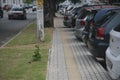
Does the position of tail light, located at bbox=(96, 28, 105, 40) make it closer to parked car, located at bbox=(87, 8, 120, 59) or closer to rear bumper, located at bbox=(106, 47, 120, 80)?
parked car, located at bbox=(87, 8, 120, 59)

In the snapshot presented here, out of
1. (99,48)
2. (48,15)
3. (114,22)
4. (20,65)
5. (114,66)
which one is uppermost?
(114,22)

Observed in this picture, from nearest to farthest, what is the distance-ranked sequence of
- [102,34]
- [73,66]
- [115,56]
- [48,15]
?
[115,56] < [102,34] < [73,66] < [48,15]

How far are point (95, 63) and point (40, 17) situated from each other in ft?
25.4

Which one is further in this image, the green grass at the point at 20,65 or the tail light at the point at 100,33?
the tail light at the point at 100,33

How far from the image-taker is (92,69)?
11.2m

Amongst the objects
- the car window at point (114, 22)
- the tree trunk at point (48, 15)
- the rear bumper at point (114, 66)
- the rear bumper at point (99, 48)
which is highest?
the car window at point (114, 22)

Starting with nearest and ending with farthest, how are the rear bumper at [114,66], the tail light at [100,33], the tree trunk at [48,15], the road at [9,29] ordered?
the rear bumper at [114,66] < the tail light at [100,33] < the road at [9,29] < the tree trunk at [48,15]

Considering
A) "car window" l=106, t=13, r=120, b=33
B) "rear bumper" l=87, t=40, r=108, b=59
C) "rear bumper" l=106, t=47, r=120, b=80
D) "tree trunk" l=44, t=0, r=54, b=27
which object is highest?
"car window" l=106, t=13, r=120, b=33

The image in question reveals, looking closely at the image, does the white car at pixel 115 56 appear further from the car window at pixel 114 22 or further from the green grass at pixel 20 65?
the green grass at pixel 20 65

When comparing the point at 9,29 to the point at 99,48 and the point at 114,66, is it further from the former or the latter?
the point at 114,66

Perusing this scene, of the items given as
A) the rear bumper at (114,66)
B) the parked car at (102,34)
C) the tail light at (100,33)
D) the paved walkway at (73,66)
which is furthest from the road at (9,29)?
the rear bumper at (114,66)

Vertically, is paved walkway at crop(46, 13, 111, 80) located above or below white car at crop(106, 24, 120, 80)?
below

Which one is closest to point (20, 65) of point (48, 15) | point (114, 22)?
point (114, 22)

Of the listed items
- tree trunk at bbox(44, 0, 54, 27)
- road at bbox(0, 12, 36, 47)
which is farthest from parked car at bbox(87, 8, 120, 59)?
tree trunk at bbox(44, 0, 54, 27)
